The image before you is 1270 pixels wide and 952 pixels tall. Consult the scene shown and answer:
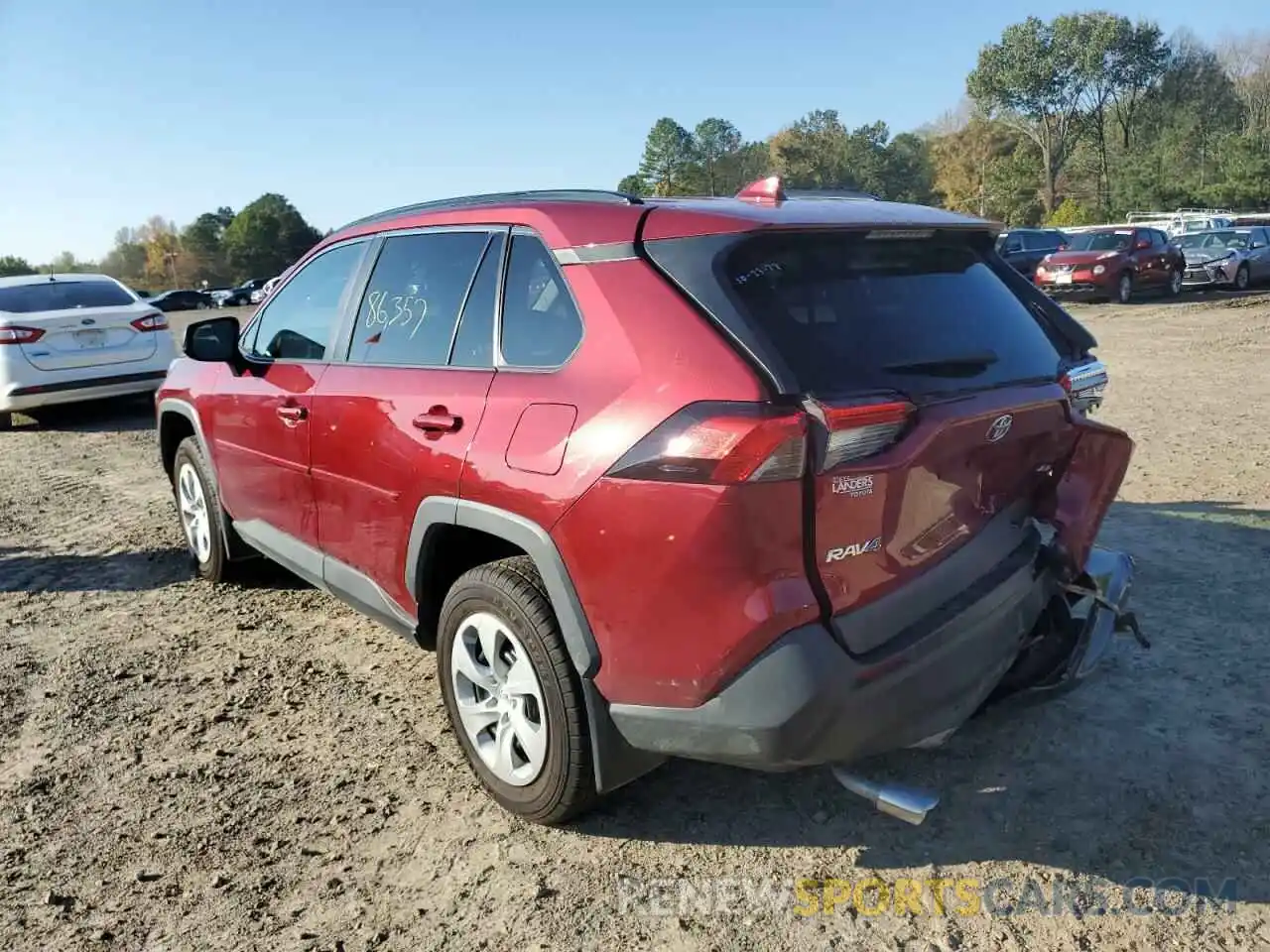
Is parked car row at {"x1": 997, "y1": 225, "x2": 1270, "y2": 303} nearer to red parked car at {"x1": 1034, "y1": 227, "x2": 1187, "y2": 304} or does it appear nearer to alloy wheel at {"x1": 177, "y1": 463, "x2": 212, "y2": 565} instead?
red parked car at {"x1": 1034, "y1": 227, "x2": 1187, "y2": 304}

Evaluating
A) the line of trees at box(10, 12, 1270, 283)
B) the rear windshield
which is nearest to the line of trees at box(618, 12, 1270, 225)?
the line of trees at box(10, 12, 1270, 283)

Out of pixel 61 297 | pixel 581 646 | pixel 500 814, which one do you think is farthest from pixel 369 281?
pixel 61 297

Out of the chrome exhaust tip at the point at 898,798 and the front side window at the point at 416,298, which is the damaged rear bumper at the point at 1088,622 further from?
the front side window at the point at 416,298

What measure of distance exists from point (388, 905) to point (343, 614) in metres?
2.31

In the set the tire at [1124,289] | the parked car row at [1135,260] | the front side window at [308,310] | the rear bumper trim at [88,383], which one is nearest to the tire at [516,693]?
the front side window at [308,310]

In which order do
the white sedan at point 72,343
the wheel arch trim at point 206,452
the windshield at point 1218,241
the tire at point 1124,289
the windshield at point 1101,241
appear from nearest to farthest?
the wheel arch trim at point 206,452
the white sedan at point 72,343
the tire at point 1124,289
the windshield at point 1101,241
the windshield at point 1218,241

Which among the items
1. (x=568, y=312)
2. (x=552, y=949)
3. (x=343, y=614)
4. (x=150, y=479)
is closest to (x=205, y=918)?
(x=552, y=949)

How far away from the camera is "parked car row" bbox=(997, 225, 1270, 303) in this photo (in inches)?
844

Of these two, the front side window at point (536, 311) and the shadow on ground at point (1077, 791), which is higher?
the front side window at point (536, 311)

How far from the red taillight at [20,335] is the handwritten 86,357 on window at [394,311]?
7.37m

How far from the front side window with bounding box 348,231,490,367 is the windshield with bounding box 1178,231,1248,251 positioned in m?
26.4

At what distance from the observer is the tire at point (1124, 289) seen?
21.5 m

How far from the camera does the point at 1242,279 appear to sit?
963 inches

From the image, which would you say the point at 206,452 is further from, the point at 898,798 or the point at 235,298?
the point at 235,298
